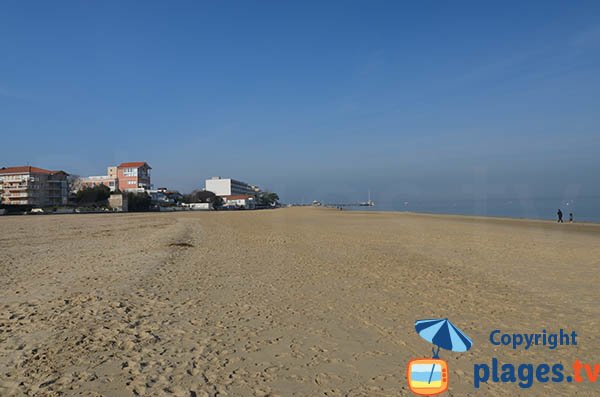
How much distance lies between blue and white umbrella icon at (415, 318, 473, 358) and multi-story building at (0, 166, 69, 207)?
10220 cm

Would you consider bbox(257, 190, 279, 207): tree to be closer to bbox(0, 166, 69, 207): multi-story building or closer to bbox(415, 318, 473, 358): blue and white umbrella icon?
bbox(0, 166, 69, 207): multi-story building

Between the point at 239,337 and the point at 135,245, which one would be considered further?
the point at 135,245

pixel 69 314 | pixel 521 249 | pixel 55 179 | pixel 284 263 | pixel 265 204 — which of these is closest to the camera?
pixel 69 314

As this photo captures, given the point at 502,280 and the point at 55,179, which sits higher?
the point at 55,179

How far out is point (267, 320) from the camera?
19.8 feet

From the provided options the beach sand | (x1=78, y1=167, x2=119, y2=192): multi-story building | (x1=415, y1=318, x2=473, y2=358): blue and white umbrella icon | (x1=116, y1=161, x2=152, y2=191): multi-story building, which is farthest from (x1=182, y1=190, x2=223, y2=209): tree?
(x1=415, y1=318, x2=473, y2=358): blue and white umbrella icon

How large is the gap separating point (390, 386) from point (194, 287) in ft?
17.9

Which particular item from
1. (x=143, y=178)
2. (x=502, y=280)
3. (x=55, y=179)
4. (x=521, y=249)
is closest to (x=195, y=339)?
(x=502, y=280)

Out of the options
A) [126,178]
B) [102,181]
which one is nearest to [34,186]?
[102,181]

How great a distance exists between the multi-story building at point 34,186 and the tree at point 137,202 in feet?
61.8

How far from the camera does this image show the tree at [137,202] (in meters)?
80.9

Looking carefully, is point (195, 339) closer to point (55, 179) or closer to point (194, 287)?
point (194, 287)

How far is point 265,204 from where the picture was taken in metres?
182

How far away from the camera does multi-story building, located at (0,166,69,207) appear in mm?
91500
